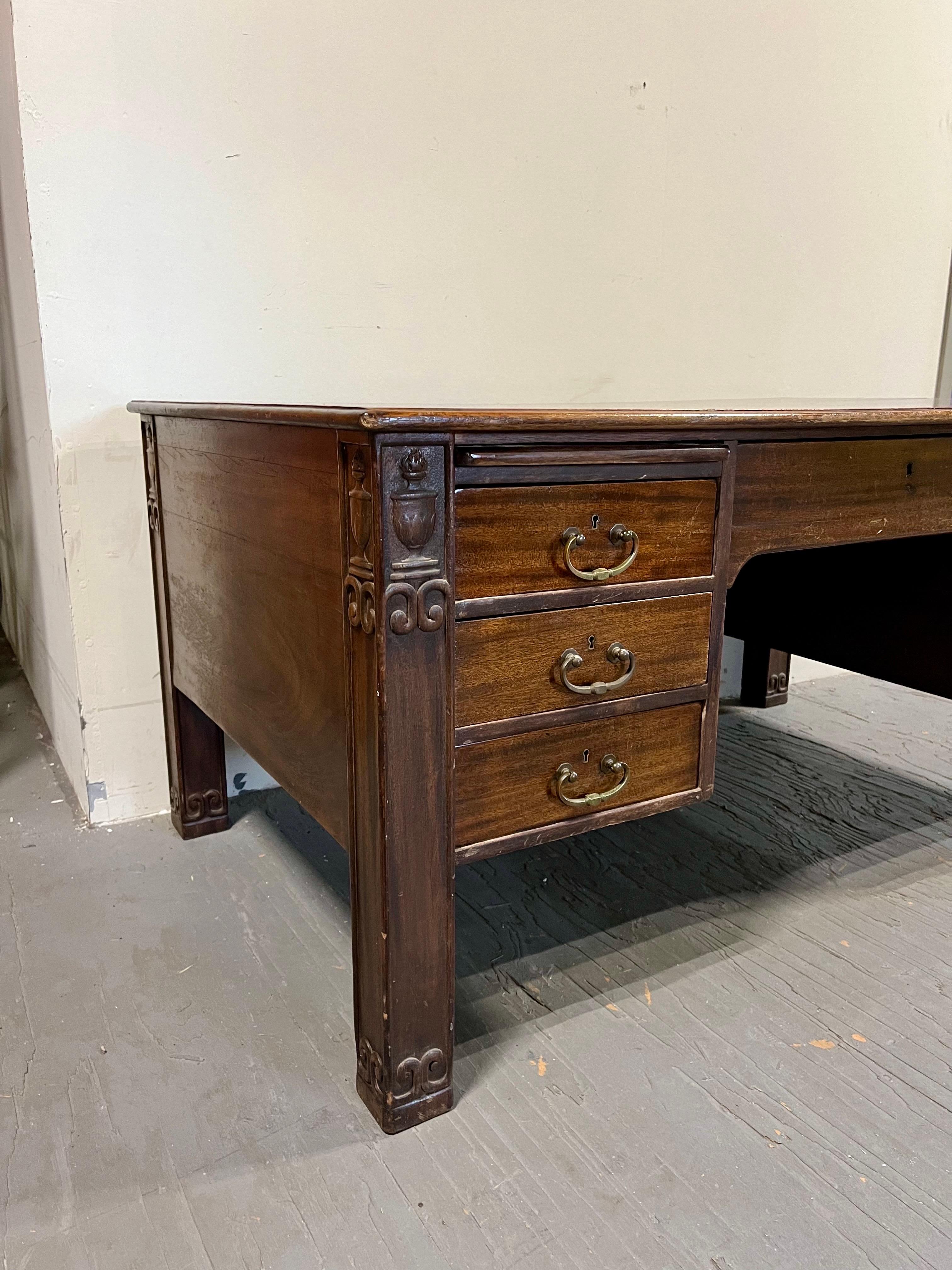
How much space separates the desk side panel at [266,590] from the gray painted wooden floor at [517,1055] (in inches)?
11.3

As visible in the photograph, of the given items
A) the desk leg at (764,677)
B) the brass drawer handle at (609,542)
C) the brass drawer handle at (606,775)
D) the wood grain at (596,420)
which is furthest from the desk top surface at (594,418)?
the desk leg at (764,677)

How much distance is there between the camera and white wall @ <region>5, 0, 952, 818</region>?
1.52m

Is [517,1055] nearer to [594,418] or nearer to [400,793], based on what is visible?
[400,793]

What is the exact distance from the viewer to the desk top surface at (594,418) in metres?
0.83

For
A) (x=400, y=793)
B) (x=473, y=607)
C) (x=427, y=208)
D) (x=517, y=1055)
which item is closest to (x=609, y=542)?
(x=473, y=607)

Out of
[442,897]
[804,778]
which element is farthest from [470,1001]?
[804,778]

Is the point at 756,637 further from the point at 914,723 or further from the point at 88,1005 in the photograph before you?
the point at 88,1005

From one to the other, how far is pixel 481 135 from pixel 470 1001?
153cm

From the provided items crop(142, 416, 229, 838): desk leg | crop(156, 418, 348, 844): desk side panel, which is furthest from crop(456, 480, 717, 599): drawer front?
crop(142, 416, 229, 838): desk leg

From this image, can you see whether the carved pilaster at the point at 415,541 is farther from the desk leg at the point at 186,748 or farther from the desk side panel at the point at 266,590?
the desk leg at the point at 186,748

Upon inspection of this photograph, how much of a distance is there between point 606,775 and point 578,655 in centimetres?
16

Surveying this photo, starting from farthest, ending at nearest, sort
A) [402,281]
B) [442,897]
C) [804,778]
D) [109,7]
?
[804,778] → [402,281] → [109,7] → [442,897]

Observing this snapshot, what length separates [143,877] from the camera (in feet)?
4.91

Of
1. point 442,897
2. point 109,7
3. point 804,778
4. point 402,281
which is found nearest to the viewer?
point 442,897
